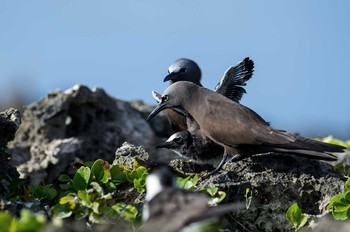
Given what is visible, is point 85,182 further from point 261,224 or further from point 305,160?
point 305,160

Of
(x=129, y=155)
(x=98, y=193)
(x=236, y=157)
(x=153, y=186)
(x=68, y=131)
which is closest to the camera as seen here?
(x=153, y=186)

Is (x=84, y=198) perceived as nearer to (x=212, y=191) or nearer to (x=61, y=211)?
(x=61, y=211)

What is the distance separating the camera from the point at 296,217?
7477mm

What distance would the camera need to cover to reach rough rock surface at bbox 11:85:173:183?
37.1 ft

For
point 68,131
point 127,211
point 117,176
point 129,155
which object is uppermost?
point 68,131

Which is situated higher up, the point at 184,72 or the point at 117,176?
the point at 184,72

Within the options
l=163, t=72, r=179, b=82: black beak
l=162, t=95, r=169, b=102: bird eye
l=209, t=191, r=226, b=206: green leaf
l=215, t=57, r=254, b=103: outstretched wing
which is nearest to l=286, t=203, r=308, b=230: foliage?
l=209, t=191, r=226, b=206: green leaf

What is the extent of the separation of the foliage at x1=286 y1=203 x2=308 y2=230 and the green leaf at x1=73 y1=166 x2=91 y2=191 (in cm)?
164

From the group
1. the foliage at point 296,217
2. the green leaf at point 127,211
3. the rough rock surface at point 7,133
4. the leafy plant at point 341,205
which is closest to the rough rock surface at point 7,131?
the rough rock surface at point 7,133

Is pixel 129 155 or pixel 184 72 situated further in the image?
pixel 184 72

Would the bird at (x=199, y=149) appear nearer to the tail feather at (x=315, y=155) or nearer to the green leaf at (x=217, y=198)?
the tail feather at (x=315, y=155)

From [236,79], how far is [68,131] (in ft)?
8.26

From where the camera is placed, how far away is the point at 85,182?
764cm

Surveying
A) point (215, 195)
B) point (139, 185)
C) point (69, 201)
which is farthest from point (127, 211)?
point (215, 195)
